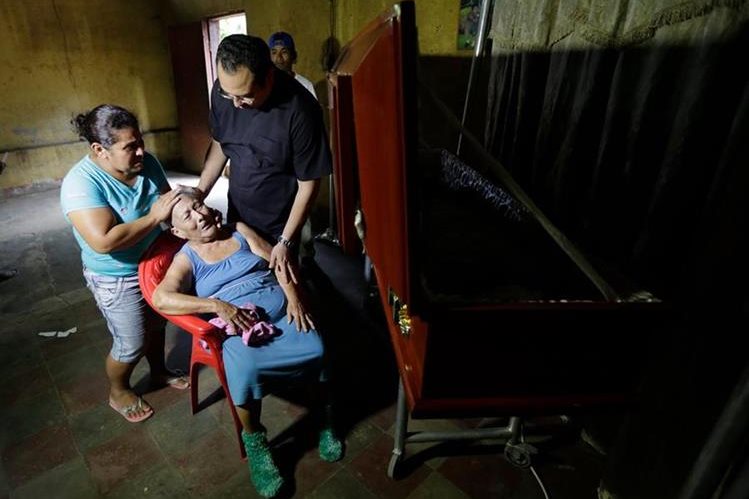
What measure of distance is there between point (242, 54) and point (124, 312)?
5.20 feet

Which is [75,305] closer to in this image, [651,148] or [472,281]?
[472,281]

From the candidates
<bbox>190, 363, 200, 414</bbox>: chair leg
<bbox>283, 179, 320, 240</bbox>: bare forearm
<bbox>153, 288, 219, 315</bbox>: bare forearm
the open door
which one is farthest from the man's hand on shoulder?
the open door

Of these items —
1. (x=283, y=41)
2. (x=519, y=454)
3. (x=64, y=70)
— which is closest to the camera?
(x=519, y=454)

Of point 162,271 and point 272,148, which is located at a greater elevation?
point 272,148

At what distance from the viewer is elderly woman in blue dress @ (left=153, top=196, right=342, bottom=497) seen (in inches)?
78.2

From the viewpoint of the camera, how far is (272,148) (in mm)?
2557

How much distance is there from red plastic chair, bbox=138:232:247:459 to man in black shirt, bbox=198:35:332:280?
47 centimetres

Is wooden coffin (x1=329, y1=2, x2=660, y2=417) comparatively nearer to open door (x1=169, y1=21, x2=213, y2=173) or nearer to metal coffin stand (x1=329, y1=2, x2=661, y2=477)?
metal coffin stand (x1=329, y1=2, x2=661, y2=477)

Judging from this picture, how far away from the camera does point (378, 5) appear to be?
4223mm

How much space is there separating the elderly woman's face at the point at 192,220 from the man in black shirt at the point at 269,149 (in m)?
0.40

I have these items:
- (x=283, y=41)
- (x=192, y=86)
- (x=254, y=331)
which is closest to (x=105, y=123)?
(x=254, y=331)

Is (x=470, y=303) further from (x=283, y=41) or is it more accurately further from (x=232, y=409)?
(x=283, y=41)

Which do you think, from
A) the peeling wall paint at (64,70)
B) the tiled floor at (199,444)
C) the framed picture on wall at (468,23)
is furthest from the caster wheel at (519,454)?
the peeling wall paint at (64,70)

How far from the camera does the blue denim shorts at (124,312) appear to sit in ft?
7.49
